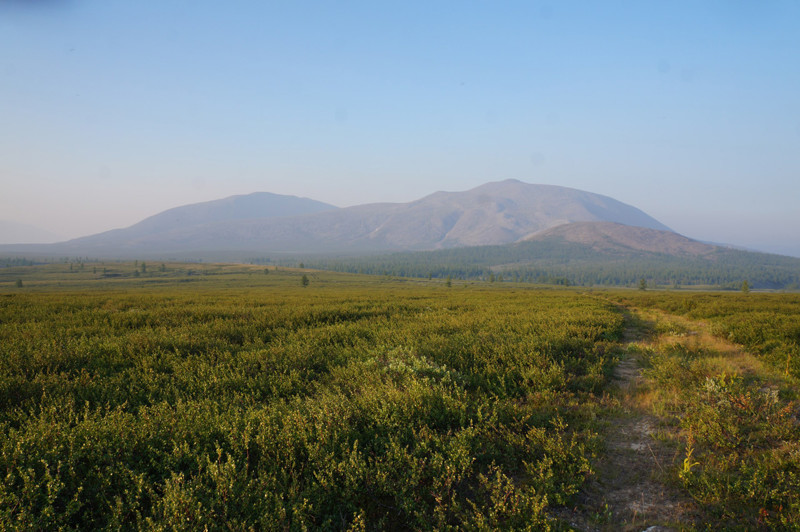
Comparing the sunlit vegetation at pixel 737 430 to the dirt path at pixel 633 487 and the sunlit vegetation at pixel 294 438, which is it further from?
the sunlit vegetation at pixel 294 438

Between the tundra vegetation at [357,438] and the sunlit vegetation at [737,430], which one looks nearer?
the tundra vegetation at [357,438]

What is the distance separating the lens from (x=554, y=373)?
7.50 metres

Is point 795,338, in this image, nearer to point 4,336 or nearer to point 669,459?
point 669,459

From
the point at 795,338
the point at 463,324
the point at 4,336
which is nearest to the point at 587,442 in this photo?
the point at 463,324

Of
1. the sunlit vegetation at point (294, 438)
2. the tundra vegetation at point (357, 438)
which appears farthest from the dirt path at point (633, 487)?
the sunlit vegetation at point (294, 438)

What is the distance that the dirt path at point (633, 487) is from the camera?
12.7ft

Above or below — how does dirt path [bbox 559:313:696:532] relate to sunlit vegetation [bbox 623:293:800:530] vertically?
below

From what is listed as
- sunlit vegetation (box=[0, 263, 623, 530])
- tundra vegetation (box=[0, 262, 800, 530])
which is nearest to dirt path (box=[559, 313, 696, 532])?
tundra vegetation (box=[0, 262, 800, 530])

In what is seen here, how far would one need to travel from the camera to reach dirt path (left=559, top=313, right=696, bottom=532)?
12.7 feet

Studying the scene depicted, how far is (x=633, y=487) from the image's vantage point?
4.48m

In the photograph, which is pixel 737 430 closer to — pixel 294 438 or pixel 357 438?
pixel 357 438

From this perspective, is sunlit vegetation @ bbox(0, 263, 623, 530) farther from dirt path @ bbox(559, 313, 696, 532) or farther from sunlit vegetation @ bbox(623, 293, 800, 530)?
sunlit vegetation @ bbox(623, 293, 800, 530)

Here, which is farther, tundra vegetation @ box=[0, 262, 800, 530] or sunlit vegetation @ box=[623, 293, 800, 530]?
sunlit vegetation @ box=[623, 293, 800, 530]

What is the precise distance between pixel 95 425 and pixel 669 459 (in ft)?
25.9
